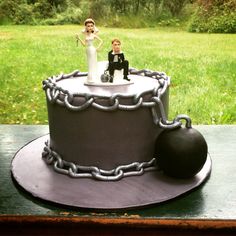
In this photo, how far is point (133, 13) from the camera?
1966mm

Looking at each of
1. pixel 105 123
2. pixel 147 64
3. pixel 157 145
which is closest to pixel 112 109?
pixel 105 123

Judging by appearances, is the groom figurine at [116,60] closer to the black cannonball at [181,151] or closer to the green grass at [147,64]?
the black cannonball at [181,151]

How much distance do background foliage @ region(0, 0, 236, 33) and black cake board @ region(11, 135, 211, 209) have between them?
1.01 metres

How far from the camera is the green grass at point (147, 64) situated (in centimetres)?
194

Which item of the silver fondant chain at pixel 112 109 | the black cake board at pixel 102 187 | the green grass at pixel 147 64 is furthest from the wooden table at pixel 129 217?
the green grass at pixel 147 64

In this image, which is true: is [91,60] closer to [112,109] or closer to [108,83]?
[108,83]

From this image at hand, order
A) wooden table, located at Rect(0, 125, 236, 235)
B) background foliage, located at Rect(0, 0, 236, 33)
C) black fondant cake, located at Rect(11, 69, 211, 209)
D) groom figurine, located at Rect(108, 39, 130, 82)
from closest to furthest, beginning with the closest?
1. wooden table, located at Rect(0, 125, 236, 235)
2. black fondant cake, located at Rect(11, 69, 211, 209)
3. groom figurine, located at Rect(108, 39, 130, 82)
4. background foliage, located at Rect(0, 0, 236, 33)

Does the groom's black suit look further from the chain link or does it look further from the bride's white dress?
the chain link

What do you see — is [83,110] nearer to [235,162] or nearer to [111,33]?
[235,162]

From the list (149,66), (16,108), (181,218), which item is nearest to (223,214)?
(181,218)

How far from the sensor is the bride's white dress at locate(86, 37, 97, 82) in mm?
1093

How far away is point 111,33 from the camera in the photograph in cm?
195

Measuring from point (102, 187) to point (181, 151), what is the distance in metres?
0.19

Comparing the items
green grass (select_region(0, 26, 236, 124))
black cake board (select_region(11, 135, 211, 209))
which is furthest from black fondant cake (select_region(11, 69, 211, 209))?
green grass (select_region(0, 26, 236, 124))
